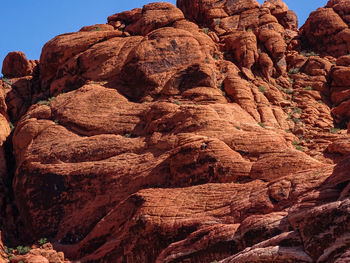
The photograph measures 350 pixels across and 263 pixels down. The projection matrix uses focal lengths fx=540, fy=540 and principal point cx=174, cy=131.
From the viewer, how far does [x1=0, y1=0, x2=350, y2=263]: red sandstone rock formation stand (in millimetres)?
19125

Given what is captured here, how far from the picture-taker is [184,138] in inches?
972

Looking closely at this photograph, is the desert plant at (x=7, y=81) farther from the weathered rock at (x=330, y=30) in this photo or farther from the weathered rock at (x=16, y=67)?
the weathered rock at (x=330, y=30)

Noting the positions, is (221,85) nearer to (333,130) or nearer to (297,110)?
(297,110)

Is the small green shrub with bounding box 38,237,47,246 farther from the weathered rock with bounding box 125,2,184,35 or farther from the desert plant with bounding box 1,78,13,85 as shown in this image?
the weathered rock with bounding box 125,2,184,35

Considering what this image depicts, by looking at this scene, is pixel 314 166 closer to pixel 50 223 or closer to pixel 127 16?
pixel 50 223

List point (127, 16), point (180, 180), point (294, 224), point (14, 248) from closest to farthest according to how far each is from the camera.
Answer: point (294, 224) < point (180, 180) < point (14, 248) < point (127, 16)

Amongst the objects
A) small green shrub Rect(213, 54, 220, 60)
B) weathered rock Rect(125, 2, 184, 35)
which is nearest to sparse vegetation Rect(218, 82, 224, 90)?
small green shrub Rect(213, 54, 220, 60)

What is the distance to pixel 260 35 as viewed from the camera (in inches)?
1395

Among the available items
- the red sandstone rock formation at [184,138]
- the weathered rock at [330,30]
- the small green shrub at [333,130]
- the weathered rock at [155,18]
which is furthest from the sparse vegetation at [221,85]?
the weathered rock at [330,30]

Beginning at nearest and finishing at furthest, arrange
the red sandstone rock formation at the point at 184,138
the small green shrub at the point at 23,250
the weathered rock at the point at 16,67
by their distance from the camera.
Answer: the red sandstone rock formation at the point at 184,138
the small green shrub at the point at 23,250
the weathered rock at the point at 16,67

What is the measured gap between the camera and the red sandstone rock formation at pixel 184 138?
1912 cm

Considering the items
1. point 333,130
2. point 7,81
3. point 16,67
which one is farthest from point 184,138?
point 16,67

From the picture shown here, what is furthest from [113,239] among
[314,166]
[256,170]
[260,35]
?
[260,35]

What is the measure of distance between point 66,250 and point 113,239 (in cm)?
279
